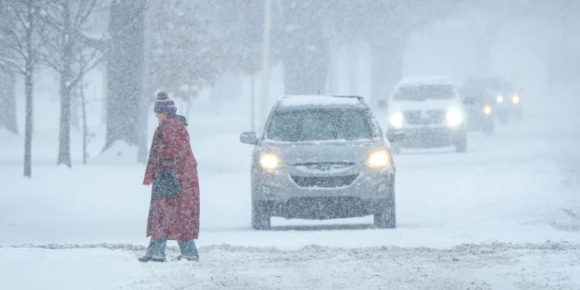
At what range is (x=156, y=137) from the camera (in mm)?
11672

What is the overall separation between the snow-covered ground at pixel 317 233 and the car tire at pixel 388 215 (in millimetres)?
194

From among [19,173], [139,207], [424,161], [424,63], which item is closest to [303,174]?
[139,207]

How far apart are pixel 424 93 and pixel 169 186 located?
2183 cm

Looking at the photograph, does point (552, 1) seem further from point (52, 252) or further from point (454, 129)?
point (52, 252)

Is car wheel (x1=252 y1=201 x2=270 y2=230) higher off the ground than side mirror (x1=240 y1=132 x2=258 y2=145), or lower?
lower

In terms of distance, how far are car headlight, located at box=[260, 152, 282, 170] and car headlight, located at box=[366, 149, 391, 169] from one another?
1.09 meters

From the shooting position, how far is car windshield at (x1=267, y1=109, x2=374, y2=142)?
1655 centimetres

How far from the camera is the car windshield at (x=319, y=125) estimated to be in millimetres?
16547

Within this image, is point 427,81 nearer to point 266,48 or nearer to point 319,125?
point 266,48

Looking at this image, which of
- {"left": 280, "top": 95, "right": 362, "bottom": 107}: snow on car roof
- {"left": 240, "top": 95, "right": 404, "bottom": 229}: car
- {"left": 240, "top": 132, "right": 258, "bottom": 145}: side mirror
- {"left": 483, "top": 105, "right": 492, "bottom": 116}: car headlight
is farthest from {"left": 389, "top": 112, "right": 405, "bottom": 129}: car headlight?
{"left": 240, "top": 95, "right": 404, "bottom": 229}: car

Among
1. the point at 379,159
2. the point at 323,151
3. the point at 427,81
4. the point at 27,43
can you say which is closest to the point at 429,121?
the point at 427,81

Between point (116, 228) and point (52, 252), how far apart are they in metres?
5.44

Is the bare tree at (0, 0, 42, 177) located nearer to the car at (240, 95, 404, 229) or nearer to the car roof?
the car roof

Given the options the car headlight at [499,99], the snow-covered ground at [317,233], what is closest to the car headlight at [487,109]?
the car headlight at [499,99]
